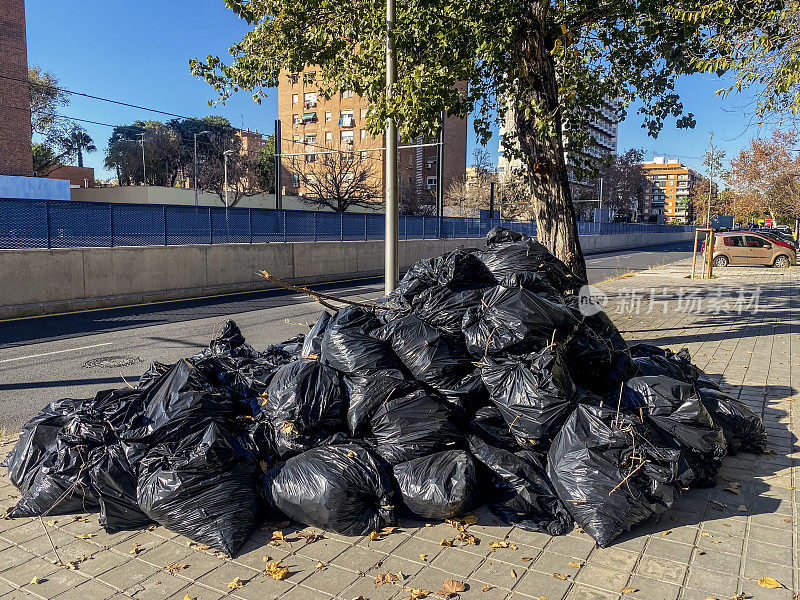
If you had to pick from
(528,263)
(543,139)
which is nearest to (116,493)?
(528,263)

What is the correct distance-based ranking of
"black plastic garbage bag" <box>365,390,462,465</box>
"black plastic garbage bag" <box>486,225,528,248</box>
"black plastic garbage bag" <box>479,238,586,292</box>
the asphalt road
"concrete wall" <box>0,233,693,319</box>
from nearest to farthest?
"black plastic garbage bag" <box>365,390,462,465</box>, "black plastic garbage bag" <box>479,238,586,292</box>, "black plastic garbage bag" <box>486,225,528,248</box>, the asphalt road, "concrete wall" <box>0,233,693,319</box>

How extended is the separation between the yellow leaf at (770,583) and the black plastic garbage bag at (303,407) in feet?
8.11

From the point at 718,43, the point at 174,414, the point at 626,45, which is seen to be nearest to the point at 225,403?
the point at 174,414

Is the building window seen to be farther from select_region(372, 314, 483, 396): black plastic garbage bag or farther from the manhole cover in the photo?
select_region(372, 314, 483, 396): black plastic garbage bag

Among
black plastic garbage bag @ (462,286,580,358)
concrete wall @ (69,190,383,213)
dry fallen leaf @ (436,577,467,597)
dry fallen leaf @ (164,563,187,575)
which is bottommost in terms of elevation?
dry fallen leaf @ (164,563,187,575)

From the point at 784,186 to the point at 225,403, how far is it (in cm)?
3769

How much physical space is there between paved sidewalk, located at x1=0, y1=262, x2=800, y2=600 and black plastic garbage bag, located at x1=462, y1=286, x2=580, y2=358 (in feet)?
3.73

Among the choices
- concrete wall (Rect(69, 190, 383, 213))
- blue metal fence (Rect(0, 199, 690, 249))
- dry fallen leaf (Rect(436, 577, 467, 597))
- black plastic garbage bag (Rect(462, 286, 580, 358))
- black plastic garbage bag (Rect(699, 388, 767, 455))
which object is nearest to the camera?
dry fallen leaf (Rect(436, 577, 467, 597))

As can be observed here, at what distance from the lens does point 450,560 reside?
10.5 ft

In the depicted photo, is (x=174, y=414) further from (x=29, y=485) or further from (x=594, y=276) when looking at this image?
(x=594, y=276)

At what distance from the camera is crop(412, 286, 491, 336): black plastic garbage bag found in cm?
457

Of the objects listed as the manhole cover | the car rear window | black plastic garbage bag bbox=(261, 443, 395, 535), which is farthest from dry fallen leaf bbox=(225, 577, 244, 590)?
the car rear window

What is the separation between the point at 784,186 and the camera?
33.1 meters

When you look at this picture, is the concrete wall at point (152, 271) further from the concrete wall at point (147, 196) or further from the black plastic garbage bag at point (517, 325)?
the concrete wall at point (147, 196)
